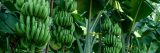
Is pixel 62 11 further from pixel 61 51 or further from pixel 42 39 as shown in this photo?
pixel 42 39

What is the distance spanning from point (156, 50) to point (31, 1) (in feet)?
11.0

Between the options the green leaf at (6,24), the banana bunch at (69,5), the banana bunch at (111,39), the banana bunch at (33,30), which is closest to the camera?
the banana bunch at (33,30)

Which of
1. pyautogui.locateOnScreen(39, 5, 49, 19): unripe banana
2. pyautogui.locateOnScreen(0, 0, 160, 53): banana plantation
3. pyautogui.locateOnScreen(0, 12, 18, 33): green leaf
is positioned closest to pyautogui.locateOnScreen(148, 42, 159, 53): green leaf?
pyautogui.locateOnScreen(0, 0, 160, 53): banana plantation

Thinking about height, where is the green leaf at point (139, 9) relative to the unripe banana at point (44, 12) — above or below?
below

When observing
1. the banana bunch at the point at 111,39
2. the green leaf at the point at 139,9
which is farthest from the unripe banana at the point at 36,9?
the green leaf at the point at 139,9

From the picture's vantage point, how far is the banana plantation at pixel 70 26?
2.30 meters

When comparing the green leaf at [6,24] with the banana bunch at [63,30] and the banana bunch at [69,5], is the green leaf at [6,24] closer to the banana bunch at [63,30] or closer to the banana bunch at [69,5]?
the banana bunch at [63,30]

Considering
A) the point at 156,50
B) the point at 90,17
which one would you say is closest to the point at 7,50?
the point at 90,17

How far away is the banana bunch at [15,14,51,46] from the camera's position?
2.24 metres

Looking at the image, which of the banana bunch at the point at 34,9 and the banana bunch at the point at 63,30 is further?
the banana bunch at the point at 63,30

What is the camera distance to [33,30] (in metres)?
2.24

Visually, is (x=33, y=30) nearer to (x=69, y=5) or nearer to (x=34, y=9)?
(x=34, y=9)

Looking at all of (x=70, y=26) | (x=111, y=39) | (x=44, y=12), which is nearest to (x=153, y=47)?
(x=111, y=39)

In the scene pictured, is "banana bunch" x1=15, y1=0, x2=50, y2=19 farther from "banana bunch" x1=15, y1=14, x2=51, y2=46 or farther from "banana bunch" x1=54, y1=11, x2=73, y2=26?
"banana bunch" x1=54, y1=11, x2=73, y2=26
